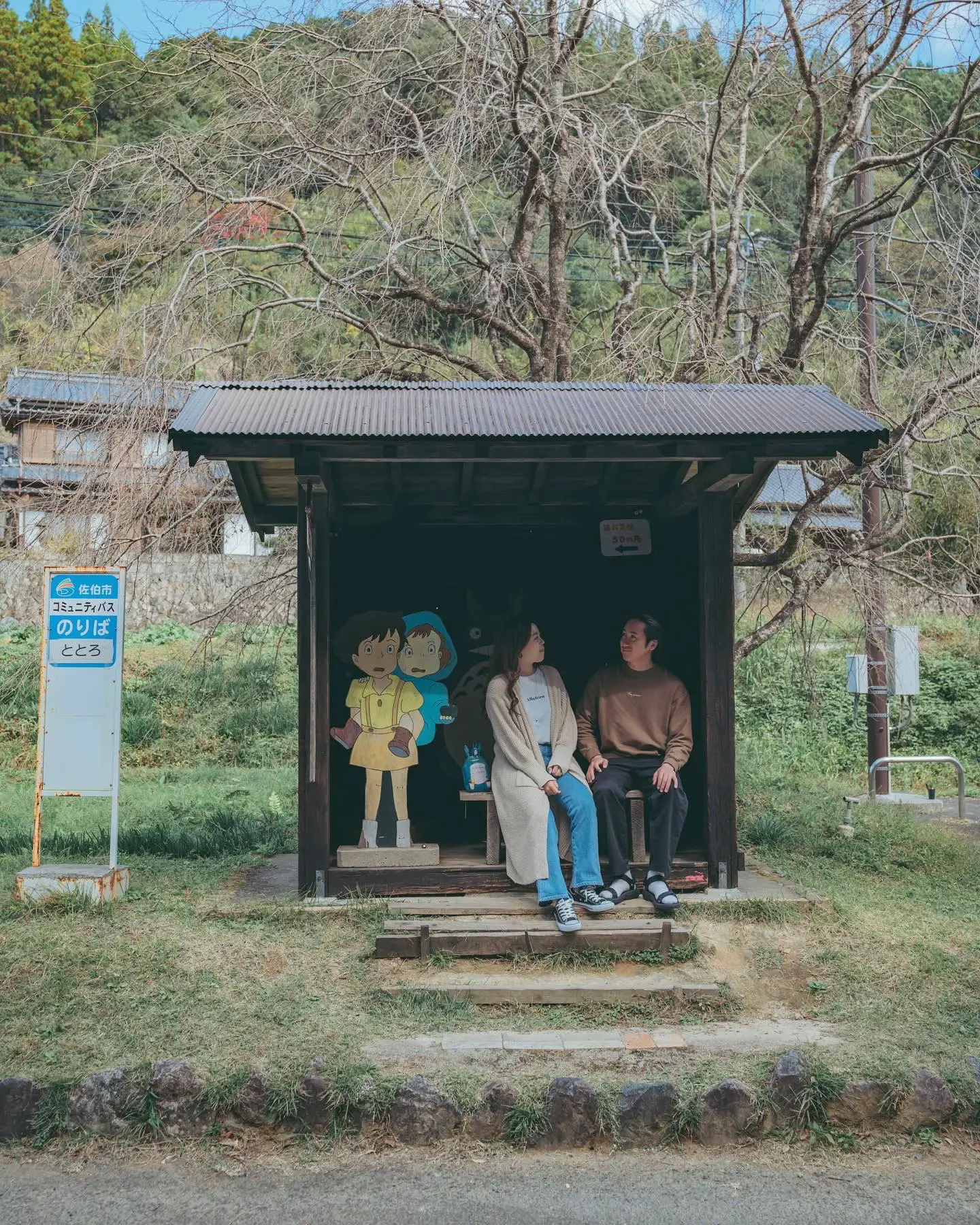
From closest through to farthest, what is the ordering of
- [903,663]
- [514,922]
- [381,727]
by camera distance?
[514,922] → [381,727] → [903,663]

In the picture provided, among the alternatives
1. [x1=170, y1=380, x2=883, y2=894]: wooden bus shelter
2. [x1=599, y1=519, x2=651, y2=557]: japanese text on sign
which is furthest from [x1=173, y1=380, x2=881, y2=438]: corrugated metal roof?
[x1=599, y1=519, x2=651, y2=557]: japanese text on sign

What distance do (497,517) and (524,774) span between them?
198 centimetres

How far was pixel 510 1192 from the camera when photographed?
10.6 ft

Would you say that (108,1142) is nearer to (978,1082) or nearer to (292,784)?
(978,1082)

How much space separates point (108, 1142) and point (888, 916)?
13.4 feet

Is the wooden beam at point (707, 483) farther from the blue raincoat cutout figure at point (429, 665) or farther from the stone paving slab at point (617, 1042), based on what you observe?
the stone paving slab at point (617, 1042)

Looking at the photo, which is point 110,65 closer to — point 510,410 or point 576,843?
point 510,410

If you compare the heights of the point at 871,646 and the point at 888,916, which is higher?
the point at 871,646

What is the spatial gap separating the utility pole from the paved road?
5374 millimetres

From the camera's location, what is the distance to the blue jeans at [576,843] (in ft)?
17.8

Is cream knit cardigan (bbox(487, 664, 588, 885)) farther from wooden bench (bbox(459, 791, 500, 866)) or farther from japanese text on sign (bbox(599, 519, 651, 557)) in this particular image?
japanese text on sign (bbox(599, 519, 651, 557))

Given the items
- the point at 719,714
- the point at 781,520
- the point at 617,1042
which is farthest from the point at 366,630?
the point at 781,520

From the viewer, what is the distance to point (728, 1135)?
3.52 m

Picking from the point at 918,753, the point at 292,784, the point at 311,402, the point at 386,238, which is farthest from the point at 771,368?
the point at 918,753
